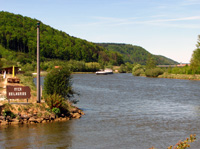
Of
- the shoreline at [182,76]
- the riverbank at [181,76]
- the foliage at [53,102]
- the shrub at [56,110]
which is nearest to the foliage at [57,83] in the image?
the foliage at [53,102]

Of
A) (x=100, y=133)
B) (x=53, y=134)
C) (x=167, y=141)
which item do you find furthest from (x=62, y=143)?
(x=167, y=141)

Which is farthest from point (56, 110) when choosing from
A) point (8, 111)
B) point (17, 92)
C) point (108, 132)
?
point (108, 132)

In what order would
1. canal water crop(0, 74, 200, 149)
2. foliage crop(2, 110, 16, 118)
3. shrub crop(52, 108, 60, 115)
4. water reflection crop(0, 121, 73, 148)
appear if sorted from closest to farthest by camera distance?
water reflection crop(0, 121, 73, 148), canal water crop(0, 74, 200, 149), foliage crop(2, 110, 16, 118), shrub crop(52, 108, 60, 115)

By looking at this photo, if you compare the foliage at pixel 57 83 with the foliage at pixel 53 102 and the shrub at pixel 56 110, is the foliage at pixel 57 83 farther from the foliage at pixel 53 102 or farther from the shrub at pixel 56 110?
the shrub at pixel 56 110

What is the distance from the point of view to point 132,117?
100 feet

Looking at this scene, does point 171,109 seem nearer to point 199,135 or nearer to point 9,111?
point 199,135

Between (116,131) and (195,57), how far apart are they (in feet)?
378

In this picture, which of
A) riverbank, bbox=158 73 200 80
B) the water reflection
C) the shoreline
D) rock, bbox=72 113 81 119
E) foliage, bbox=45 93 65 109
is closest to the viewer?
the water reflection

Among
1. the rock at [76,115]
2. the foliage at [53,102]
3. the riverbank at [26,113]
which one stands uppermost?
the foliage at [53,102]

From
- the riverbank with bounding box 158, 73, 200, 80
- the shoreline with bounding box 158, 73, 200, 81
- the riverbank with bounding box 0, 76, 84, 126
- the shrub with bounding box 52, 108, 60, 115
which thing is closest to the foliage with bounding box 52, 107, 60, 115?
the shrub with bounding box 52, 108, 60, 115

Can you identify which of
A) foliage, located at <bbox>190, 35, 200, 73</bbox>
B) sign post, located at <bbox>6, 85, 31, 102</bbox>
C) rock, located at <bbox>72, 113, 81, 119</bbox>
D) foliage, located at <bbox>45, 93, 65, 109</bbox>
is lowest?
rock, located at <bbox>72, 113, 81, 119</bbox>

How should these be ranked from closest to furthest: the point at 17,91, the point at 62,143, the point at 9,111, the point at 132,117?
the point at 62,143, the point at 9,111, the point at 17,91, the point at 132,117

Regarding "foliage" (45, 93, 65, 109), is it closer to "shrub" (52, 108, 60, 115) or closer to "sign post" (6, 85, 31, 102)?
"shrub" (52, 108, 60, 115)

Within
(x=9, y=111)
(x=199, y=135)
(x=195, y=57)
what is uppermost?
(x=195, y=57)
